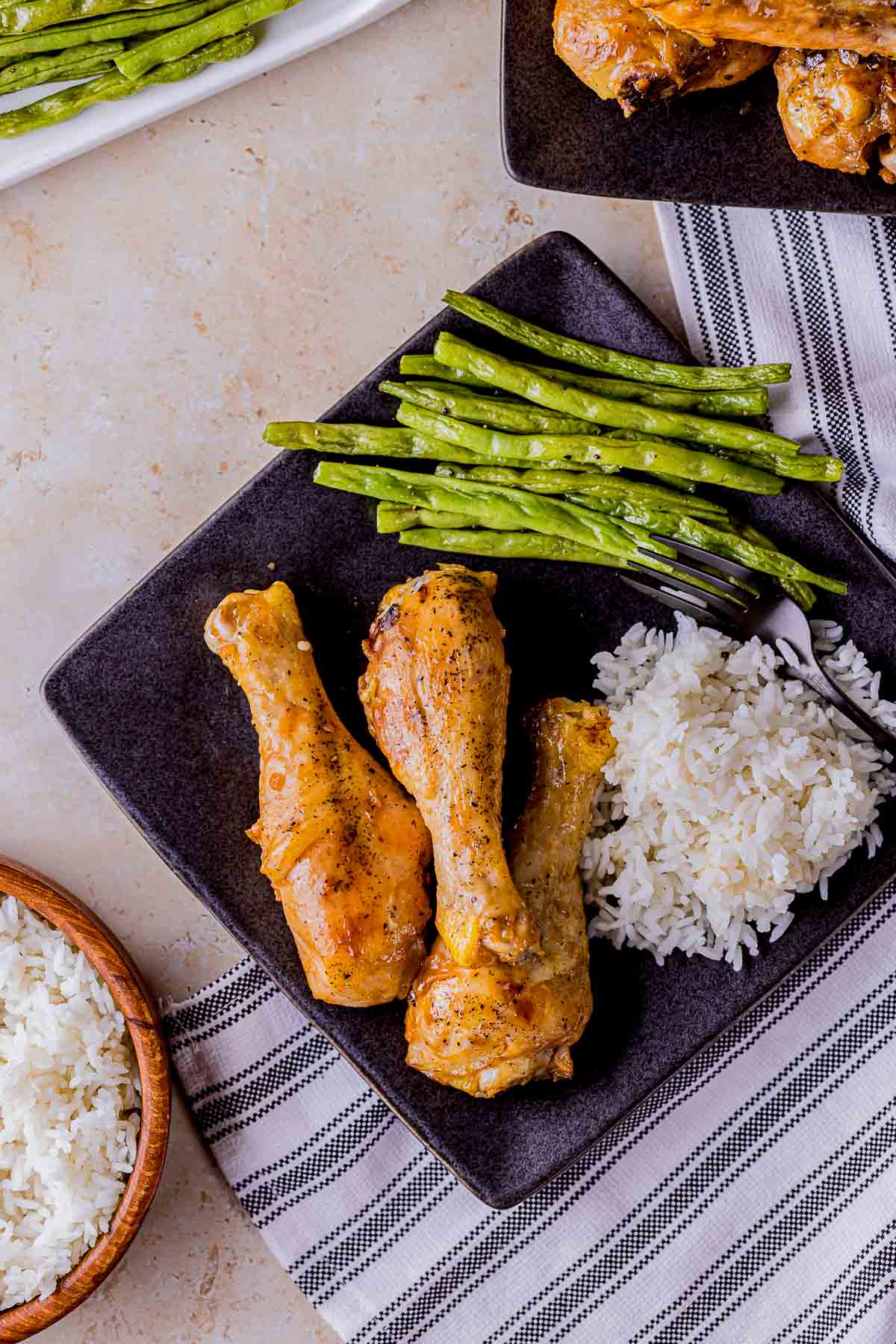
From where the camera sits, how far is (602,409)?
292cm

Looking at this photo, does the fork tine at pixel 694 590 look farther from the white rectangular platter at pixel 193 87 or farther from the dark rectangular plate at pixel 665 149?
the white rectangular platter at pixel 193 87

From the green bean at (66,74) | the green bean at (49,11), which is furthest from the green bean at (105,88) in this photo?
the green bean at (49,11)

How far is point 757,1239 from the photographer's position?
10.9ft

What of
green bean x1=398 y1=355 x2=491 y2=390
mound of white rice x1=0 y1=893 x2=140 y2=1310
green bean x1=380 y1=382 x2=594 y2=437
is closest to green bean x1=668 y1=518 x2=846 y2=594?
green bean x1=380 y1=382 x2=594 y2=437

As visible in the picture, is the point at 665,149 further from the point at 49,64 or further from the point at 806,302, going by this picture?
the point at 49,64

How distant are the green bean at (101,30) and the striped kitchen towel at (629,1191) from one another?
2.41m

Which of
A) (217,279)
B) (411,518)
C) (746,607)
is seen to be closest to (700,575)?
Result: (746,607)

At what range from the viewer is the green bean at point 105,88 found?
3062 millimetres

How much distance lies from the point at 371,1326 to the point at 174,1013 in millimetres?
1007

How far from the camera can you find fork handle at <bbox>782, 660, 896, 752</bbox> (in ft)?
9.80

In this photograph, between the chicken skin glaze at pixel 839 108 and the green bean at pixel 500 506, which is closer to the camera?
the chicken skin glaze at pixel 839 108

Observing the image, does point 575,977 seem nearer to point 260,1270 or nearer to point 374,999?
point 374,999

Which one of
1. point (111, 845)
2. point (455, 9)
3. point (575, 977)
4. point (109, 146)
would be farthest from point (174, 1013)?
point (455, 9)

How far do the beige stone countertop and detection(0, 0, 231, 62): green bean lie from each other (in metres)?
0.24
